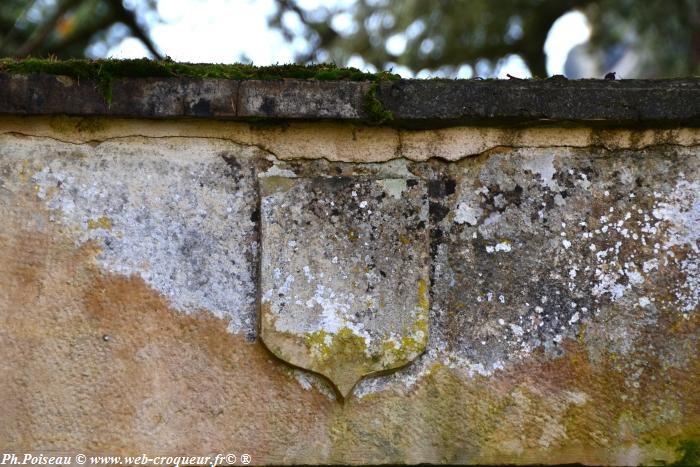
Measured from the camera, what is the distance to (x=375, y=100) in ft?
6.63

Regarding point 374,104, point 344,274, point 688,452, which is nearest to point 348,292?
point 344,274

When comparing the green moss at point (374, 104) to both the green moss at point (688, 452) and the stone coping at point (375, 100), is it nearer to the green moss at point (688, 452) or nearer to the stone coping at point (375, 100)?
the stone coping at point (375, 100)

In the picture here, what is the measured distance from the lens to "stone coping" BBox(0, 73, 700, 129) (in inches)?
77.6

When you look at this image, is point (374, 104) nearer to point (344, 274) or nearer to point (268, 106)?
point (268, 106)

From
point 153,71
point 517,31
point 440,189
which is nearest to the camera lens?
point 153,71

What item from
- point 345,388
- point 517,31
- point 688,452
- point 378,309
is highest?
point 517,31

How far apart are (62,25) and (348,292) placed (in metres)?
7.07

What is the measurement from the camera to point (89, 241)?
2.02m

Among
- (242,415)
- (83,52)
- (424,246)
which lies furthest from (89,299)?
(83,52)

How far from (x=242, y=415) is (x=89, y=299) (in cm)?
55

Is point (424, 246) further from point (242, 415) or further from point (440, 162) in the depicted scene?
point (242, 415)

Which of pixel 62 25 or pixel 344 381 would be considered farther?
pixel 62 25

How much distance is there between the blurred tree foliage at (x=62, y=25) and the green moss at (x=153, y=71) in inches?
240

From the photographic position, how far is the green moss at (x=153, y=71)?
197 centimetres
